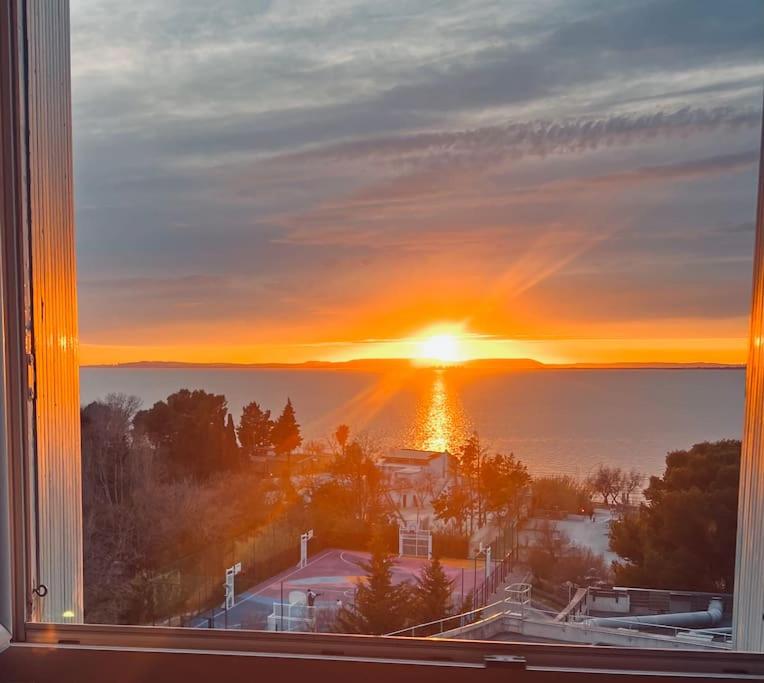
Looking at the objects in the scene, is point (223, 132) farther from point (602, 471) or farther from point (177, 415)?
point (602, 471)

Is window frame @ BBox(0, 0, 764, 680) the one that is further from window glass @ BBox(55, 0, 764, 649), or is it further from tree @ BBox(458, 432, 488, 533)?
tree @ BBox(458, 432, 488, 533)

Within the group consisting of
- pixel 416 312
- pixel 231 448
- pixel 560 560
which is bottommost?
pixel 560 560

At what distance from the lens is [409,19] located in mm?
1403

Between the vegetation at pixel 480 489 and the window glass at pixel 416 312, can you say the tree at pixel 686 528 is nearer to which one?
the window glass at pixel 416 312

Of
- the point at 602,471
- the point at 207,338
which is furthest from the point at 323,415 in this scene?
the point at 602,471

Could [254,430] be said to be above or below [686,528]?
above

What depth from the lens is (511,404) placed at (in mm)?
1409

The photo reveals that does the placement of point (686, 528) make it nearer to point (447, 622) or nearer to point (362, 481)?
point (447, 622)

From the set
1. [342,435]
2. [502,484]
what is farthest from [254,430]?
[502,484]

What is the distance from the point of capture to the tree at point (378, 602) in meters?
1.42

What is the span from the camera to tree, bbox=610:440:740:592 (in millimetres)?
1336

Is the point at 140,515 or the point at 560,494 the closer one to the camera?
the point at 560,494

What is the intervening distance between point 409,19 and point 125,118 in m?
0.73

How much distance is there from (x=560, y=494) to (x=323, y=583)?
59cm
